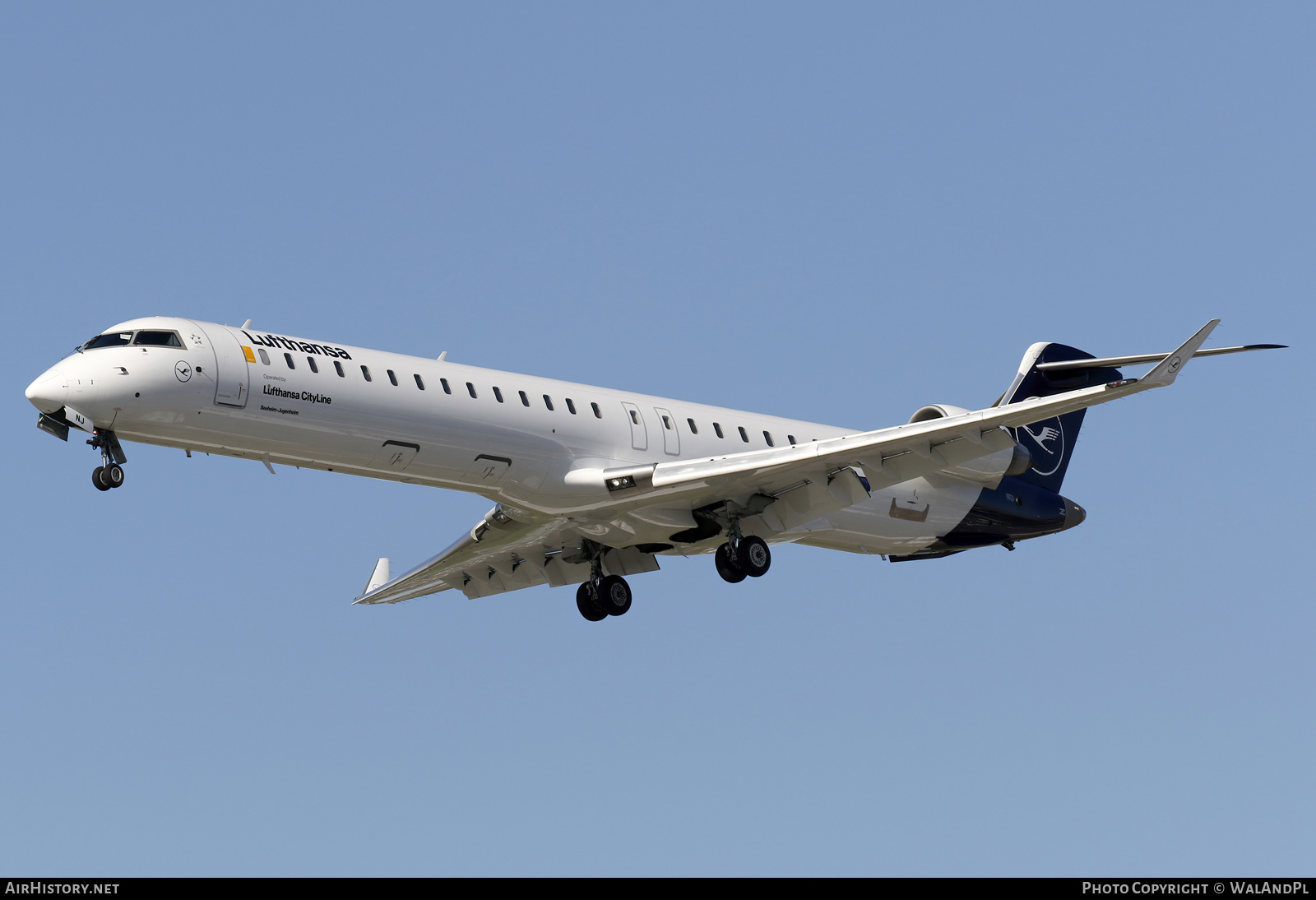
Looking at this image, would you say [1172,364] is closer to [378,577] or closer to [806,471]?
[806,471]

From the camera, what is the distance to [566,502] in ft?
86.1

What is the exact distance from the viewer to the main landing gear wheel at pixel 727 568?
27.4m

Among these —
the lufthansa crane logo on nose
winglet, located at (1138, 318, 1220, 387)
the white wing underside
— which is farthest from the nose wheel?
the lufthansa crane logo on nose

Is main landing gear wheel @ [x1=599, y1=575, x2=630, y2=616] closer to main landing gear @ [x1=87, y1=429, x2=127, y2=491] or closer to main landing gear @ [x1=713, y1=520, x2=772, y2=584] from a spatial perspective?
main landing gear @ [x1=713, y1=520, x2=772, y2=584]

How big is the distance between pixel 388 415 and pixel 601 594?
656 centimetres

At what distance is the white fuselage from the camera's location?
75.4 feet

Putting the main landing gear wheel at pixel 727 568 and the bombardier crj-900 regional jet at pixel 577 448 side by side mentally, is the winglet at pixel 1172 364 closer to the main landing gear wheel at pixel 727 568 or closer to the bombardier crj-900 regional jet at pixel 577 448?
the bombardier crj-900 regional jet at pixel 577 448

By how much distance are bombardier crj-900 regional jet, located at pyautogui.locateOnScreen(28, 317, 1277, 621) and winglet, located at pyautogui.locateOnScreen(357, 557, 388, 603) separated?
0.38 metres

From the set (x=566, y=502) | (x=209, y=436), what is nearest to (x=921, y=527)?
(x=566, y=502)

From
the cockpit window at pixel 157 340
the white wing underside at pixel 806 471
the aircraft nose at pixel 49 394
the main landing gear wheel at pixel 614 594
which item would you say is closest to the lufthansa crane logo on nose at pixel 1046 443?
the white wing underside at pixel 806 471

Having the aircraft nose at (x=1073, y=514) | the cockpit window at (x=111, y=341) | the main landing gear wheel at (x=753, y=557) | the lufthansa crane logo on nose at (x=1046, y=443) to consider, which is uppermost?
the lufthansa crane logo on nose at (x=1046, y=443)

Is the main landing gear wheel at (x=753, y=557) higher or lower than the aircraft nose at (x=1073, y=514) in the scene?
lower

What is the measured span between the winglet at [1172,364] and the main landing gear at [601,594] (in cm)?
1006
